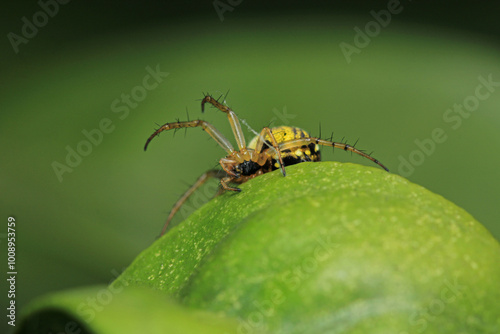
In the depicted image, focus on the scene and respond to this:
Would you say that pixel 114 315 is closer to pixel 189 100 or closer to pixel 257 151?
pixel 257 151

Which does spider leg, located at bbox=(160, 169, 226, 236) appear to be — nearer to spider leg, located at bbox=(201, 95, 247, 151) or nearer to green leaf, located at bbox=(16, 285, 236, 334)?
spider leg, located at bbox=(201, 95, 247, 151)

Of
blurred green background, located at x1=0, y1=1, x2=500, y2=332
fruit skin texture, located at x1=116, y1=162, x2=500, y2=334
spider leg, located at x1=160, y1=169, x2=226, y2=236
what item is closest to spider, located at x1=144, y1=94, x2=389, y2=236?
spider leg, located at x1=160, y1=169, x2=226, y2=236

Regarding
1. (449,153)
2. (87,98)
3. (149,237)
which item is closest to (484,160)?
(449,153)

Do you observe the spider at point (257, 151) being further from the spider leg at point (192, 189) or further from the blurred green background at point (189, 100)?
the blurred green background at point (189, 100)

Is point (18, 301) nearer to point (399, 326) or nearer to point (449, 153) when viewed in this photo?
point (399, 326)

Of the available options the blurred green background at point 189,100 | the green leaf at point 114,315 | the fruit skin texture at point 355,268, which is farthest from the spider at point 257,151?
the green leaf at point 114,315

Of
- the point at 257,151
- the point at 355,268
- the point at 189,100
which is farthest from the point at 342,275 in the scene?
the point at 189,100
